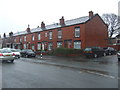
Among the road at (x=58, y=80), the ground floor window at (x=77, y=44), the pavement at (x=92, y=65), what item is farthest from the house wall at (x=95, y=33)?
the road at (x=58, y=80)

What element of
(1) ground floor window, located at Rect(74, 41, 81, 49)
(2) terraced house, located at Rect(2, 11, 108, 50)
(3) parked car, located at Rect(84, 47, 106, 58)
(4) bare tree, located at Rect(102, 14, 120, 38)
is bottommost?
(3) parked car, located at Rect(84, 47, 106, 58)

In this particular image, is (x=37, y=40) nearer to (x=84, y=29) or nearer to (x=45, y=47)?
(x=45, y=47)

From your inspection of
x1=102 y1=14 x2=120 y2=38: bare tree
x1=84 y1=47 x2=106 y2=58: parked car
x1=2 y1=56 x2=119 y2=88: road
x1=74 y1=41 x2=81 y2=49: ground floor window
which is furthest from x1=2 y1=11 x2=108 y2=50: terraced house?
x1=2 y1=56 x2=119 y2=88: road

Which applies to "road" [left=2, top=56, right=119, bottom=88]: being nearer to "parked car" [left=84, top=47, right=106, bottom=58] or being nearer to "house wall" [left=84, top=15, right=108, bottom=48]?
"parked car" [left=84, top=47, right=106, bottom=58]

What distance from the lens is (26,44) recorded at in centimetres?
4834

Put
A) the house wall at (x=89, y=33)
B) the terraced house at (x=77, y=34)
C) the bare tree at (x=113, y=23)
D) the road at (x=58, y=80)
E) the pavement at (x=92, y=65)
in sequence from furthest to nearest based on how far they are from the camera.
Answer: the bare tree at (x=113, y=23) < the terraced house at (x=77, y=34) < the house wall at (x=89, y=33) < the pavement at (x=92, y=65) < the road at (x=58, y=80)

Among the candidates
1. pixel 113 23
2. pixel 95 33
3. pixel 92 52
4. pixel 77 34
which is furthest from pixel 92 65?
pixel 113 23

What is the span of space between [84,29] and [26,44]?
2351cm

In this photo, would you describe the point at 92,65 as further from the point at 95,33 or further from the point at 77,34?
the point at 95,33

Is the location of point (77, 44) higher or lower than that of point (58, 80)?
higher

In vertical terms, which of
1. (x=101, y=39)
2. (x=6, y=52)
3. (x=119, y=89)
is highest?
(x=101, y=39)

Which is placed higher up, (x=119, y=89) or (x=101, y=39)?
(x=101, y=39)

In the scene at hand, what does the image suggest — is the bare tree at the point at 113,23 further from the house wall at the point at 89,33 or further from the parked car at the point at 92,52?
A: the parked car at the point at 92,52

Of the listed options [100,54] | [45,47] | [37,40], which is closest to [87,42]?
[100,54]
